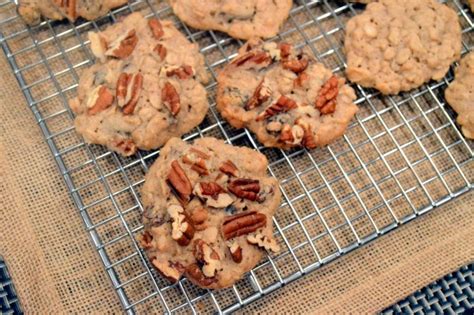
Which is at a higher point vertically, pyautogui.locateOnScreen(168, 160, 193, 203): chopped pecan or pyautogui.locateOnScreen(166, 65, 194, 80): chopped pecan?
pyautogui.locateOnScreen(166, 65, 194, 80): chopped pecan

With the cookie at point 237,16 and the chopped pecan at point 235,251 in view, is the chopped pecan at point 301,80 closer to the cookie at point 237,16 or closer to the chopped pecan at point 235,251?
the cookie at point 237,16

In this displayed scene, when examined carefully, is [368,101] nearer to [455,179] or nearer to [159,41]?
[455,179]

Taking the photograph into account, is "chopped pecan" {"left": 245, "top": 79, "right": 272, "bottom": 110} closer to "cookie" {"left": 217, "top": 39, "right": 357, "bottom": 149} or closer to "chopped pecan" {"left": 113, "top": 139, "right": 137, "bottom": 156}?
"cookie" {"left": 217, "top": 39, "right": 357, "bottom": 149}

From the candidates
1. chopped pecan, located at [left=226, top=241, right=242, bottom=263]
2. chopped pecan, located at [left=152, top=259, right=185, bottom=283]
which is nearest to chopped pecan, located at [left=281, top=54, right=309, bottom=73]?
chopped pecan, located at [left=226, top=241, right=242, bottom=263]

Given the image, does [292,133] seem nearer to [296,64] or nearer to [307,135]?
[307,135]

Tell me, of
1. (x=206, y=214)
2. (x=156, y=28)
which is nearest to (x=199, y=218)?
(x=206, y=214)

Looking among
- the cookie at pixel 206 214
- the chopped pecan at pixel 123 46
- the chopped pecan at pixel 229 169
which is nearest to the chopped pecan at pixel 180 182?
the cookie at pixel 206 214
